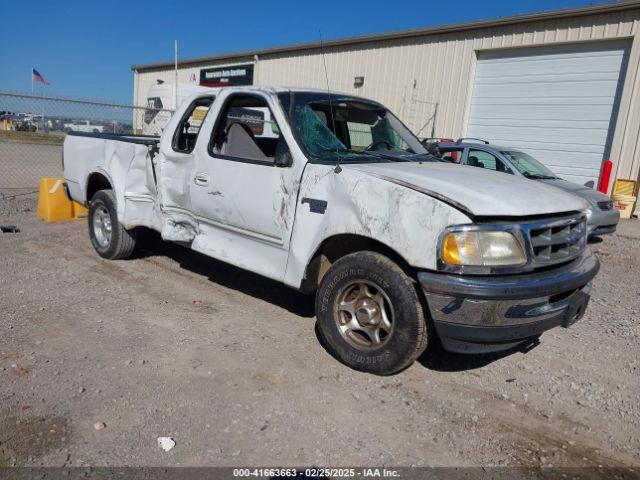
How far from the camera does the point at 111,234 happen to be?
5961 millimetres

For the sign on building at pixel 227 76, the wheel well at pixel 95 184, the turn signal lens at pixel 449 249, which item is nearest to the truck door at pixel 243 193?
the turn signal lens at pixel 449 249

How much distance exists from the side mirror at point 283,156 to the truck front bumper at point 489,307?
1.39 m

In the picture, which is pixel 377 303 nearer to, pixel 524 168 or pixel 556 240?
pixel 556 240

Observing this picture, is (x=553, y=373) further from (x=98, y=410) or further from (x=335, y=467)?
(x=98, y=410)

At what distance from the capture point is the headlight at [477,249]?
3.05 m

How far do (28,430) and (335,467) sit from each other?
165 centimetres

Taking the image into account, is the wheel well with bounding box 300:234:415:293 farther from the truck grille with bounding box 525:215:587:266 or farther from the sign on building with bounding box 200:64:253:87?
the sign on building with bounding box 200:64:253:87

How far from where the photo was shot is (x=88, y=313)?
4.46 metres

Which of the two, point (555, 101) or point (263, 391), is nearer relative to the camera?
point (263, 391)

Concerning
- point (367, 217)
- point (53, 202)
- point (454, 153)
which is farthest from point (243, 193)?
point (454, 153)

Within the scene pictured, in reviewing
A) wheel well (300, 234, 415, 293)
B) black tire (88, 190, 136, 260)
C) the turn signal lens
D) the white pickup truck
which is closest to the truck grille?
the white pickup truck

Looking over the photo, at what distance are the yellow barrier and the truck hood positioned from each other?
241 inches

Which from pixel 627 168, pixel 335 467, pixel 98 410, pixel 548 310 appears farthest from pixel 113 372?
pixel 627 168

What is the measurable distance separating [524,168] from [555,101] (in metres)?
5.53
